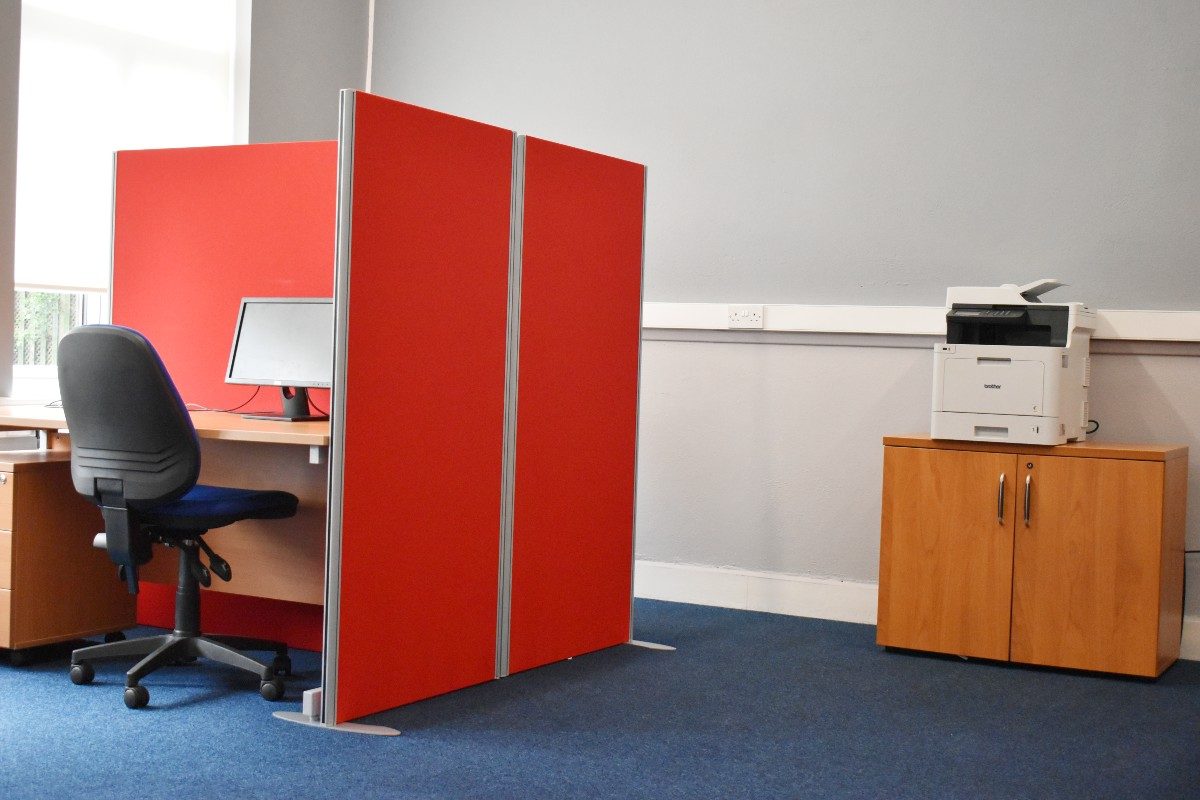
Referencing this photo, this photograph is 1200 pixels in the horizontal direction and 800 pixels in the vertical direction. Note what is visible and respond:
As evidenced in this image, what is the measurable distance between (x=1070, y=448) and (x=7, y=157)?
11.8 ft

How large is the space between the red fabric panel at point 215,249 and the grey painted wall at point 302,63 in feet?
3.68

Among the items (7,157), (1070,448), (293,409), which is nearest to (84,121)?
(7,157)

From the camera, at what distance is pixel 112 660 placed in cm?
342

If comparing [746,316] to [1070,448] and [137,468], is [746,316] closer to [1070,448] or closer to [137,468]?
[1070,448]

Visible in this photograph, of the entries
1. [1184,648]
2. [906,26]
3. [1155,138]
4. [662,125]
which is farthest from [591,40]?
[1184,648]

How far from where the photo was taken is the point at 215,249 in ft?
13.0

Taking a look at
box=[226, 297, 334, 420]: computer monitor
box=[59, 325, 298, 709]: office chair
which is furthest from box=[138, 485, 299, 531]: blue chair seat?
box=[226, 297, 334, 420]: computer monitor

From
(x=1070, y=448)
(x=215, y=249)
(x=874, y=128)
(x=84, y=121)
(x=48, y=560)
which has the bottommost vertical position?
(x=48, y=560)

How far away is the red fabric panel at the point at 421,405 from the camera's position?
303cm

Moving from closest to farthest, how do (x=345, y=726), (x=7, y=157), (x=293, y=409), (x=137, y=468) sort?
(x=345, y=726)
(x=137, y=468)
(x=293, y=409)
(x=7, y=157)

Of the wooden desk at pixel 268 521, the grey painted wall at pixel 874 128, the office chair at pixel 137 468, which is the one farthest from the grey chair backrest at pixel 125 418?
the grey painted wall at pixel 874 128

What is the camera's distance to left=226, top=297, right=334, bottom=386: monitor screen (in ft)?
11.9

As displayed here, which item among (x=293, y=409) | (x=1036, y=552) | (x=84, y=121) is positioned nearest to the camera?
(x=293, y=409)

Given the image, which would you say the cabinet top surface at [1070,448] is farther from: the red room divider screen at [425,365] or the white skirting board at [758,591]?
the red room divider screen at [425,365]
